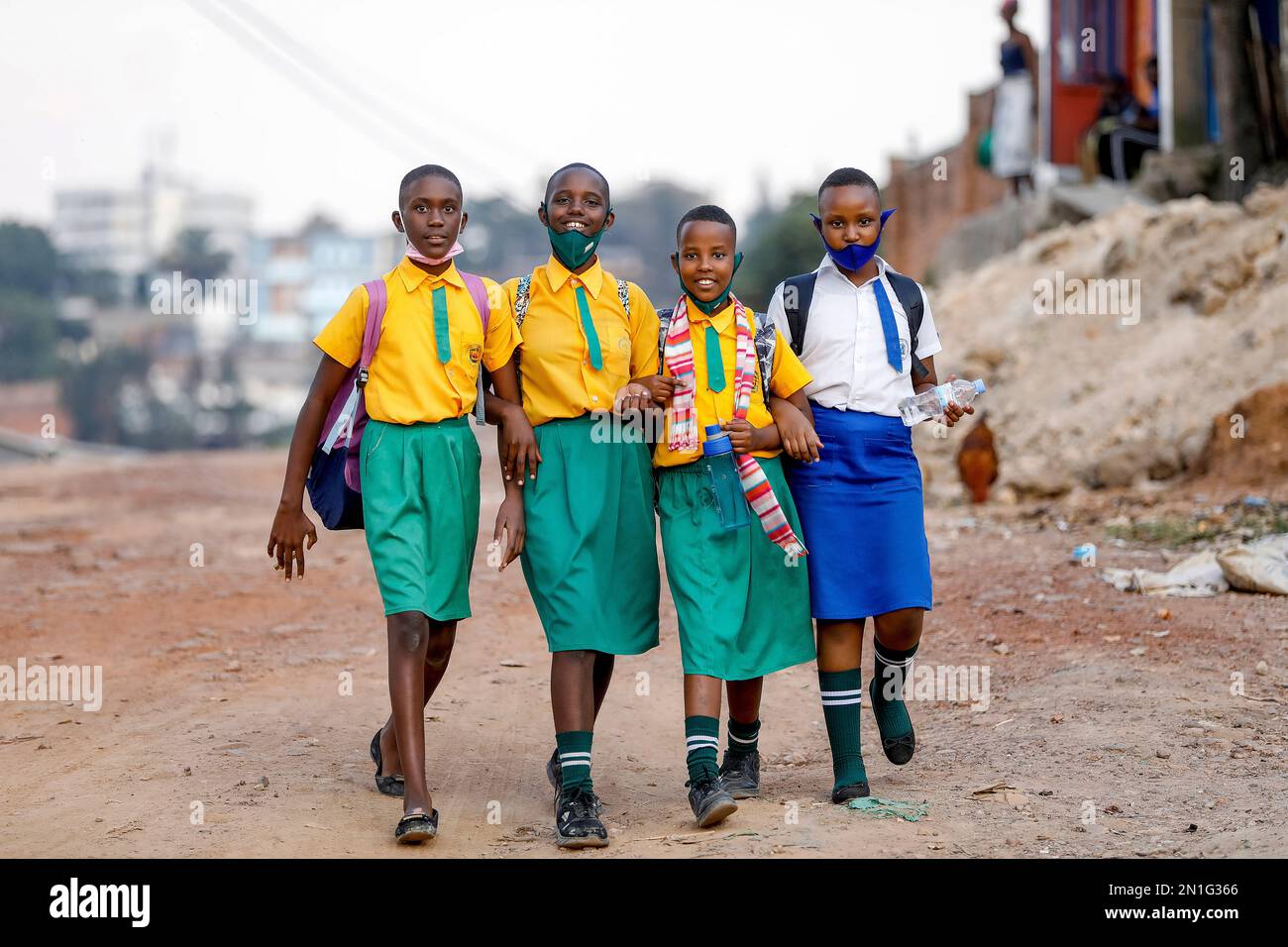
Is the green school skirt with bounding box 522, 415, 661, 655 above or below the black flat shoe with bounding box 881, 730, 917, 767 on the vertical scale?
above

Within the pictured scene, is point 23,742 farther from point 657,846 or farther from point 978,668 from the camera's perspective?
point 978,668

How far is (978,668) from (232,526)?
26.9ft

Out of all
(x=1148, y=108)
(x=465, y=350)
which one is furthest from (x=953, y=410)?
(x=1148, y=108)

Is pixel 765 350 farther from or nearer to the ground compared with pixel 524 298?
nearer to the ground

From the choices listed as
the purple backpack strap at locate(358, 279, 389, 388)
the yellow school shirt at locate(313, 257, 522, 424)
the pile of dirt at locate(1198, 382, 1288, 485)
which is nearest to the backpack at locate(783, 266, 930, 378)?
the yellow school shirt at locate(313, 257, 522, 424)


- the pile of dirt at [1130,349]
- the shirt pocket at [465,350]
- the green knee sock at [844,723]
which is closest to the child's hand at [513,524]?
the shirt pocket at [465,350]

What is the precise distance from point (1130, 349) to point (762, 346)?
8.50 meters

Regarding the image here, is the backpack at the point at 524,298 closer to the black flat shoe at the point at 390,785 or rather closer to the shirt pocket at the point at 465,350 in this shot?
the shirt pocket at the point at 465,350

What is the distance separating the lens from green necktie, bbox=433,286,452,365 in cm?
437

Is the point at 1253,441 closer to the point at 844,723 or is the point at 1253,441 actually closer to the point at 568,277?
the point at 844,723

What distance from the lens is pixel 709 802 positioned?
4227 millimetres

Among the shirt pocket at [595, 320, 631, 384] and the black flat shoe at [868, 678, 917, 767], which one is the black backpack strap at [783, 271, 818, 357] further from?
the black flat shoe at [868, 678, 917, 767]

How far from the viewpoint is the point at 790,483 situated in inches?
184

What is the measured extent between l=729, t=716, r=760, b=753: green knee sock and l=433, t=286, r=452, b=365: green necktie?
1513 millimetres
